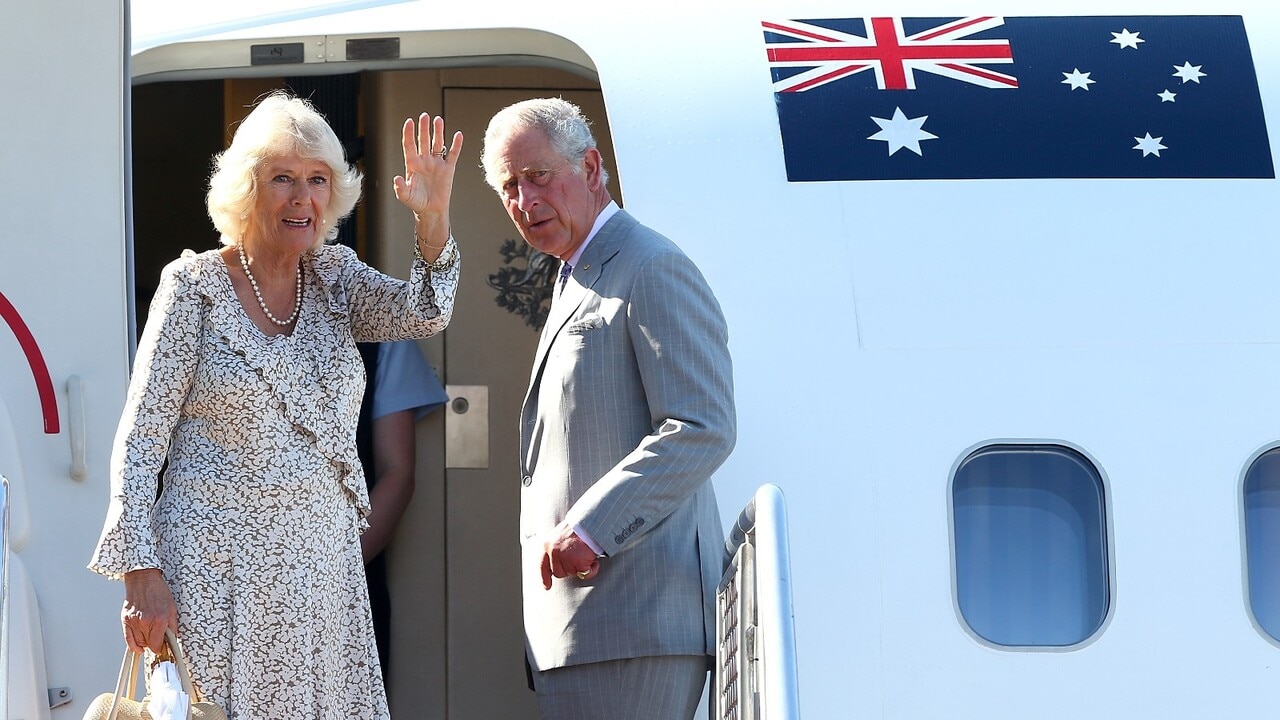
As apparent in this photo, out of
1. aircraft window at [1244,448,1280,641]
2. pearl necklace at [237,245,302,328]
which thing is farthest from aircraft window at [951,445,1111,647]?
pearl necklace at [237,245,302,328]

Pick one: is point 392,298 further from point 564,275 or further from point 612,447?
point 612,447

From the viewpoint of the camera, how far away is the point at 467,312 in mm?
4922

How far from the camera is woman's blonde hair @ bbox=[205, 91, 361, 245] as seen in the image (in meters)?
3.13

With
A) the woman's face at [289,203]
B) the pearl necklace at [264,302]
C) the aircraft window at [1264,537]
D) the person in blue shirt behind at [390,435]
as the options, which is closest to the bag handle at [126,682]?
the pearl necklace at [264,302]

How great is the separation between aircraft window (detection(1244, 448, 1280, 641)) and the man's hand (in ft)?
5.10

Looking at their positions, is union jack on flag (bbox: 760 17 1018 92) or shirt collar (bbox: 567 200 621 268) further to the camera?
union jack on flag (bbox: 760 17 1018 92)

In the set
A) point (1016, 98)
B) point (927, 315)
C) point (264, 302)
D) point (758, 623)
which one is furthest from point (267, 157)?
point (1016, 98)

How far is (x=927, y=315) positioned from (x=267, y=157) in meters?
1.54

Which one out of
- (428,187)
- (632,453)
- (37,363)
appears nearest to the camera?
(632,453)

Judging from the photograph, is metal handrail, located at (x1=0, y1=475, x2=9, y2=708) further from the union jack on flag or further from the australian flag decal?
the union jack on flag

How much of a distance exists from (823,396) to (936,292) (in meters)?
0.37

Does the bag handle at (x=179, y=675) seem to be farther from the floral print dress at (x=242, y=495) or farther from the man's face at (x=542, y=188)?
the man's face at (x=542, y=188)

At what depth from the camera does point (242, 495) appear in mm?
3072

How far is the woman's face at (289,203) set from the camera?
3.14m
